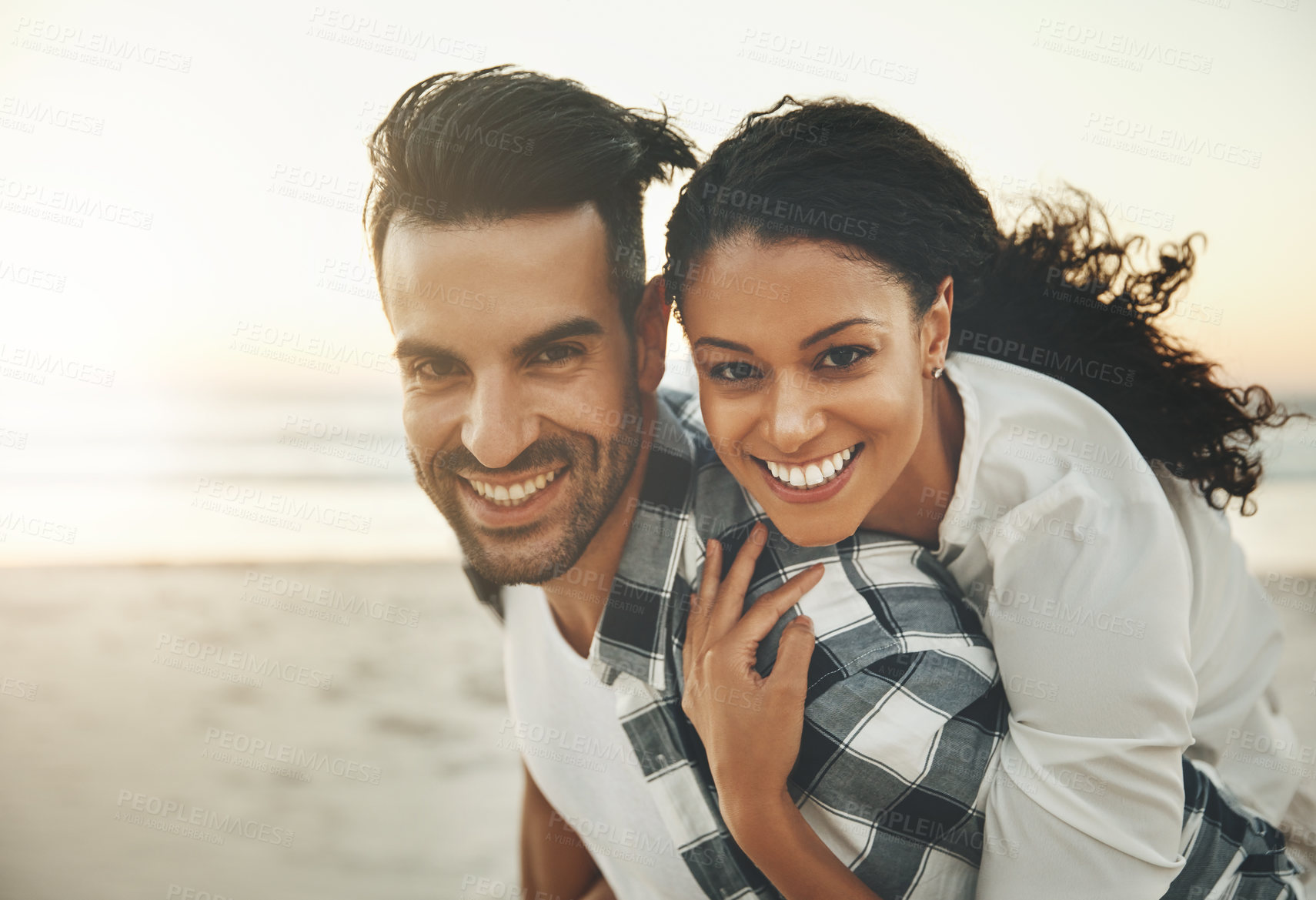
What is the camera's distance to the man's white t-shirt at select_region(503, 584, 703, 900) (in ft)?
5.91

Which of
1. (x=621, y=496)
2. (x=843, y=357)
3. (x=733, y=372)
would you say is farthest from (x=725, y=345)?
(x=621, y=496)

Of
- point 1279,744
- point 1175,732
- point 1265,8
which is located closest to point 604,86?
point 1265,8

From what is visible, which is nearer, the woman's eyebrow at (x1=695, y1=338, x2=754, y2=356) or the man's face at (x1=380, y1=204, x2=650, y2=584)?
the woman's eyebrow at (x1=695, y1=338, x2=754, y2=356)

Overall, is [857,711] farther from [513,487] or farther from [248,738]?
[248,738]

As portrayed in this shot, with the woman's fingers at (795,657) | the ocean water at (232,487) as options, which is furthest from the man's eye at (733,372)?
the ocean water at (232,487)

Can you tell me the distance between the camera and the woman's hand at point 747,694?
153cm

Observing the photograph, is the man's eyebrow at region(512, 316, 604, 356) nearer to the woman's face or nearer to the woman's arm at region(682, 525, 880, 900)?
the woman's face

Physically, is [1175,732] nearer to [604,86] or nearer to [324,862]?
[604,86]

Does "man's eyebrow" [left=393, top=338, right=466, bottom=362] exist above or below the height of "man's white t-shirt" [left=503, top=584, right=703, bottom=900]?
above

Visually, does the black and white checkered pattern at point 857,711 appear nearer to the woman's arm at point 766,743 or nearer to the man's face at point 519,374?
the woman's arm at point 766,743

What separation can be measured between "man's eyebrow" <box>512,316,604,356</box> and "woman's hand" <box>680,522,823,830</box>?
0.51m

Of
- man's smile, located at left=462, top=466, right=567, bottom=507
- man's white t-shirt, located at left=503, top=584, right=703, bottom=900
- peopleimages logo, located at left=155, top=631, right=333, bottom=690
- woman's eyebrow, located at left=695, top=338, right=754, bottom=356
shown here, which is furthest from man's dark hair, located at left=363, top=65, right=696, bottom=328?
peopleimages logo, located at left=155, top=631, right=333, bottom=690

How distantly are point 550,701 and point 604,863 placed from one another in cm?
36

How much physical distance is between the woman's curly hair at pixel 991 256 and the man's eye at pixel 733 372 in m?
0.14
